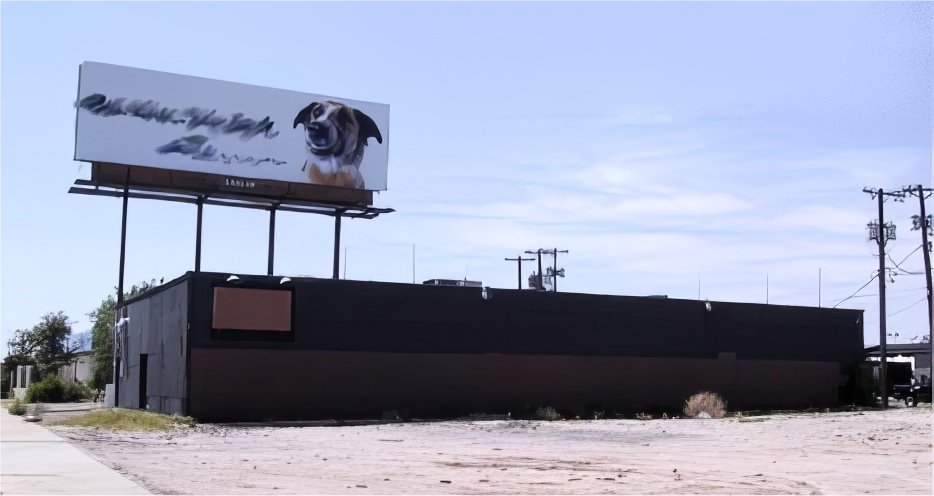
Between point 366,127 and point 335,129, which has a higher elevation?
point 366,127

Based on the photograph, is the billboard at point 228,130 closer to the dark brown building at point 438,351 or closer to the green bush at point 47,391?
the dark brown building at point 438,351

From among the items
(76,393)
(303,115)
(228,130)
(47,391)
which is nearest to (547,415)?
(303,115)

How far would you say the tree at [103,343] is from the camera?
64.8 metres

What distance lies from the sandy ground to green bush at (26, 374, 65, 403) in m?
27.0

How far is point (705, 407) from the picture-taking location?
144ft

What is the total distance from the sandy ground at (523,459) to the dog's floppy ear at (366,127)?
20921mm

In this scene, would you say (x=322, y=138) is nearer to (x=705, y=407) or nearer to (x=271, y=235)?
(x=271, y=235)

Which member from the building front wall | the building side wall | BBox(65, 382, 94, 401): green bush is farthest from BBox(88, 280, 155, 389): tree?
the building front wall

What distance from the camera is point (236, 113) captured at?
47594 millimetres

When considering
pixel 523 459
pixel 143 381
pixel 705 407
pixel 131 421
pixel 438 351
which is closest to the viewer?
pixel 523 459

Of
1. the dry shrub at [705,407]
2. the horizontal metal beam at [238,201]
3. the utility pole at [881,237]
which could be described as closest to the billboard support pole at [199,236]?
the horizontal metal beam at [238,201]

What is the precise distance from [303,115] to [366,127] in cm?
350

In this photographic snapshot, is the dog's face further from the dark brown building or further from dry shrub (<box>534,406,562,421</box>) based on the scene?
dry shrub (<box>534,406,562,421</box>)

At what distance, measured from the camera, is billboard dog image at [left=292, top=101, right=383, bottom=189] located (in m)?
49.1
